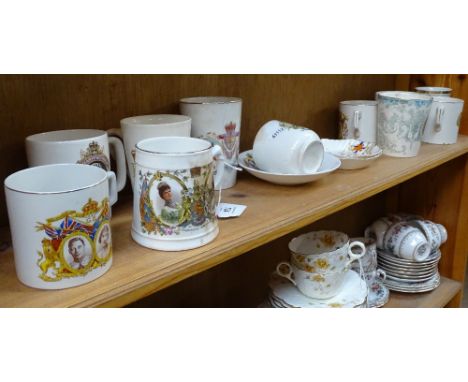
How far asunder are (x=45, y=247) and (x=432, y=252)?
110 centimetres

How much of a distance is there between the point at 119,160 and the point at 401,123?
0.65 metres

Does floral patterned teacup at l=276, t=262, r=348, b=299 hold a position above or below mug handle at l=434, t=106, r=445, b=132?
below

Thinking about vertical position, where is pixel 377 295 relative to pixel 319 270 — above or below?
below

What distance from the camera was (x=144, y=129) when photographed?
75 cm

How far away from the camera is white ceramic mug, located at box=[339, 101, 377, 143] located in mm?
1137

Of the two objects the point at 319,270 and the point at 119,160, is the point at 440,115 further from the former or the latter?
the point at 119,160

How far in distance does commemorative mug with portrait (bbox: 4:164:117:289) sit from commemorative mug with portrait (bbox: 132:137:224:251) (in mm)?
63

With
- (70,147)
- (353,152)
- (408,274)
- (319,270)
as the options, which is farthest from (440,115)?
(70,147)

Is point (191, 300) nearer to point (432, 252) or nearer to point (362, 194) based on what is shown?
point (362, 194)

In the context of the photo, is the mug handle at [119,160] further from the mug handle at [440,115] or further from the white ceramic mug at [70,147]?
the mug handle at [440,115]

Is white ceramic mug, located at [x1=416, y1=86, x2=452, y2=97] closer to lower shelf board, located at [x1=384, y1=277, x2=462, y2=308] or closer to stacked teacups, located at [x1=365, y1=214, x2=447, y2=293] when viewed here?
stacked teacups, located at [x1=365, y1=214, x2=447, y2=293]

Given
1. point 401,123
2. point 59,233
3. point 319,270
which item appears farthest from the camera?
Answer: point 401,123

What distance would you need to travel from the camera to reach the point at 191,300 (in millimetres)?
1042

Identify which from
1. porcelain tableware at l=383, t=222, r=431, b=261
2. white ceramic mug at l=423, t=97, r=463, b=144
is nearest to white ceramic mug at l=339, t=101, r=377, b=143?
white ceramic mug at l=423, t=97, r=463, b=144
